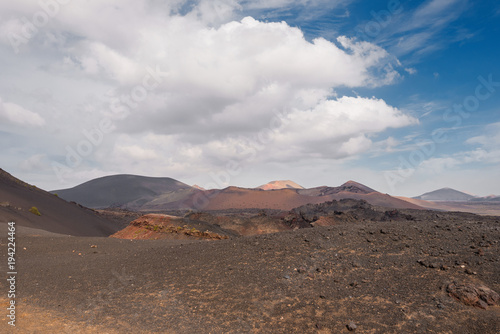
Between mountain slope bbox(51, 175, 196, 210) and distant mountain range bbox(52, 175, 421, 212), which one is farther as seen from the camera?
mountain slope bbox(51, 175, 196, 210)

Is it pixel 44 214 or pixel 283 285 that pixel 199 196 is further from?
pixel 283 285

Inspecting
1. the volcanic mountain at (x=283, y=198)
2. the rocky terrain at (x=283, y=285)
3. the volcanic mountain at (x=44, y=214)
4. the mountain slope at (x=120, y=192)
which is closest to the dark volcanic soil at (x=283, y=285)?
the rocky terrain at (x=283, y=285)

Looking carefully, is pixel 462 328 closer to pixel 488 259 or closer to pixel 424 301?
pixel 424 301

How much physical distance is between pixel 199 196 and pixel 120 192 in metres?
58.8

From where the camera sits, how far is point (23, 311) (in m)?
7.53

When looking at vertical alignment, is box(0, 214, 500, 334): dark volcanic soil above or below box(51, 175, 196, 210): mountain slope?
below

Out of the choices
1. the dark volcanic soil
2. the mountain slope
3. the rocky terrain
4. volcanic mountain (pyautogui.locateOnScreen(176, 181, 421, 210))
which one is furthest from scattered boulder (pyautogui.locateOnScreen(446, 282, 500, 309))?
the mountain slope

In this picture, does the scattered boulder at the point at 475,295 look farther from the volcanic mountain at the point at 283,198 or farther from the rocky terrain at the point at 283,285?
the volcanic mountain at the point at 283,198

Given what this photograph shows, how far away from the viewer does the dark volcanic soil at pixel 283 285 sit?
21.4 ft

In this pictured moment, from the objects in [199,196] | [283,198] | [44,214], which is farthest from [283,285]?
[199,196]

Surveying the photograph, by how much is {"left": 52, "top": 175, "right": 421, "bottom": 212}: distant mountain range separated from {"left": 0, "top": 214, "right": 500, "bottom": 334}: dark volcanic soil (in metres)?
87.9

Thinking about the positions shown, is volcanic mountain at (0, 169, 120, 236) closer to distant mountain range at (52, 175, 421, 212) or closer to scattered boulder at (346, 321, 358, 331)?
scattered boulder at (346, 321, 358, 331)

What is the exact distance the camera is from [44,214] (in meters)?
31.2

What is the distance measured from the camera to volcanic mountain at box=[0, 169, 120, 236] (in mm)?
25906
